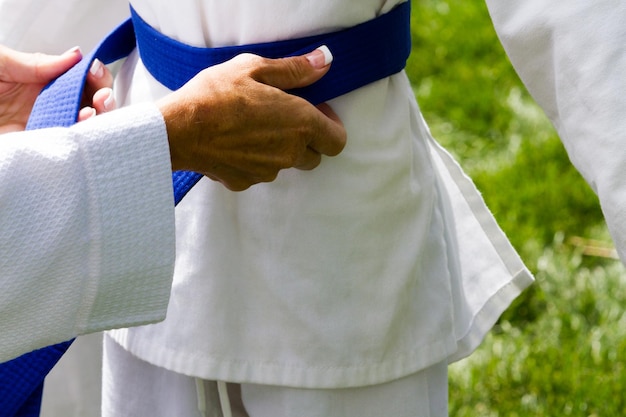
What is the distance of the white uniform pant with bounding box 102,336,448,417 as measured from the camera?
1340 millimetres

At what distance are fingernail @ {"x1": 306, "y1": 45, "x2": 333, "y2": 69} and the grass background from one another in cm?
131

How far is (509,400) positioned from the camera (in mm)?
2342

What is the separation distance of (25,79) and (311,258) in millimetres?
535

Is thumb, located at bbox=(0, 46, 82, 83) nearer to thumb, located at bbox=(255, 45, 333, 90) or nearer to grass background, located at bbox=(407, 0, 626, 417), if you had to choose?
thumb, located at bbox=(255, 45, 333, 90)

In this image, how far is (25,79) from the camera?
4.88 feet

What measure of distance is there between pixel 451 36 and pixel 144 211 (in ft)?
9.32

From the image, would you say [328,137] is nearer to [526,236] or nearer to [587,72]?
[587,72]

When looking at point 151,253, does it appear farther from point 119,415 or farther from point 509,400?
point 509,400

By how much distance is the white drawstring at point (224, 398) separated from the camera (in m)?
1.37

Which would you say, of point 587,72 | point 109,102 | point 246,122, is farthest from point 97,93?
point 587,72

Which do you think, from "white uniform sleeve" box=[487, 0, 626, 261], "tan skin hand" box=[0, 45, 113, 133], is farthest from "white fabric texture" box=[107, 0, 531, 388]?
"white uniform sleeve" box=[487, 0, 626, 261]

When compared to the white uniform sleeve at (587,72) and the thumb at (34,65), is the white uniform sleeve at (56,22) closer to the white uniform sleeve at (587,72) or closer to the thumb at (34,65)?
the thumb at (34,65)

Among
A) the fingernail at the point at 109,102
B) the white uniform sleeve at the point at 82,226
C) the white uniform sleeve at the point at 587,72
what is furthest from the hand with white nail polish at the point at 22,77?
the white uniform sleeve at the point at 587,72

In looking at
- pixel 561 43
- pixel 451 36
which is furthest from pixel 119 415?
pixel 451 36
